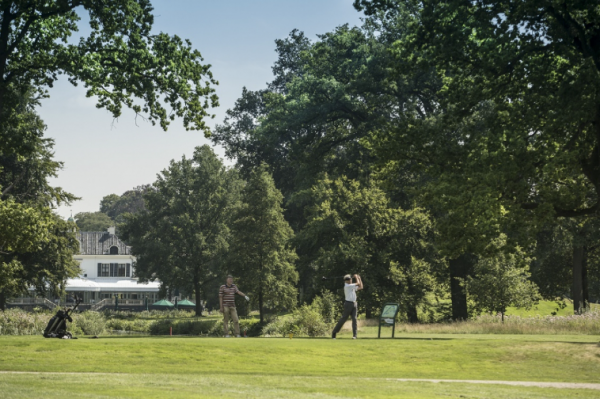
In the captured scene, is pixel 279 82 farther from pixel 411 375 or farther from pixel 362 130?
pixel 411 375

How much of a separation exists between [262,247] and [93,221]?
10909 centimetres

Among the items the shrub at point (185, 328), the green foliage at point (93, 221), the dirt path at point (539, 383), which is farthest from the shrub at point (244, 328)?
the green foliage at point (93, 221)

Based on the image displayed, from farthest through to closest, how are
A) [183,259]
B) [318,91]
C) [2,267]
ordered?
[183,259], [318,91], [2,267]

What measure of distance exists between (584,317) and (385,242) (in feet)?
36.9

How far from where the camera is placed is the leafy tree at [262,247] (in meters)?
47.0

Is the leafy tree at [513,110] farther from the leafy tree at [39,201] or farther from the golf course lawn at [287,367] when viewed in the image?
the leafy tree at [39,201]

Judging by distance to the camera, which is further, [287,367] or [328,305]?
[328,305]

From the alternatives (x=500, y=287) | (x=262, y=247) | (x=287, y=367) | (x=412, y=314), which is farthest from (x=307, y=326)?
(x=262, y=247)

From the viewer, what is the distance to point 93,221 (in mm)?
149375

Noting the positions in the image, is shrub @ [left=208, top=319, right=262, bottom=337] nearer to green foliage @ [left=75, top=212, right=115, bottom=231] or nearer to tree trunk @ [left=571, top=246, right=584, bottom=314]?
tree trunk @ [left=571, top=246, right=584, bottom=314]

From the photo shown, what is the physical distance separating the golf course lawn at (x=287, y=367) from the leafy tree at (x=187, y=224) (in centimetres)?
4782

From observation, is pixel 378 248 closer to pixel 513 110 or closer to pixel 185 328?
pixel 185 328

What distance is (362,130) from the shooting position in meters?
43.7

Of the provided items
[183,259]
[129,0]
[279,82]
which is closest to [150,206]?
[183,259]
